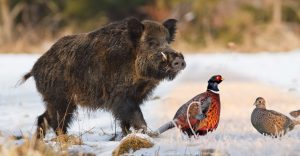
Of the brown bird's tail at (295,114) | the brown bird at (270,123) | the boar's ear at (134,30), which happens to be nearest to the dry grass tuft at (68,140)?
the boar's ear at (134,30)

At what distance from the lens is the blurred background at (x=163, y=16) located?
3064cm

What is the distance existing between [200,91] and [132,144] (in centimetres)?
738

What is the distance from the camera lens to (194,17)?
110 feet

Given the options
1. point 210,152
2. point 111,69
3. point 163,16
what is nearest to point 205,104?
point 210,152

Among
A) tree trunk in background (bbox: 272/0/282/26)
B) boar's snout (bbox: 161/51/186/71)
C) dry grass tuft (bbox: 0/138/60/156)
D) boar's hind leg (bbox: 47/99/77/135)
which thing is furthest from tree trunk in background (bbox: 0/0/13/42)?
dry grass tuft (bbox: 0/138/60/156)

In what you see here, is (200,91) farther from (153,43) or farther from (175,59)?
(175,59)

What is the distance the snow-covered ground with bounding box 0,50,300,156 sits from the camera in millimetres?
6500

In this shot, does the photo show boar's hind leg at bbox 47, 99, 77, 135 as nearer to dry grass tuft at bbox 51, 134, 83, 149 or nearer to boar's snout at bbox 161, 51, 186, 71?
boar's snout at bbox 161, 51, 186, 71

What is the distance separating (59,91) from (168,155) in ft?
8.80

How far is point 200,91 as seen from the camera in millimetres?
13789

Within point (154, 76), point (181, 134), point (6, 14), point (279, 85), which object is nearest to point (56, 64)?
point (154, 76)

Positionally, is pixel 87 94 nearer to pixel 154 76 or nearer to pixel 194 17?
pixel 154 76

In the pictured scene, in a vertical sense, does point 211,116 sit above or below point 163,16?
below

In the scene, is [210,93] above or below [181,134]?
above
